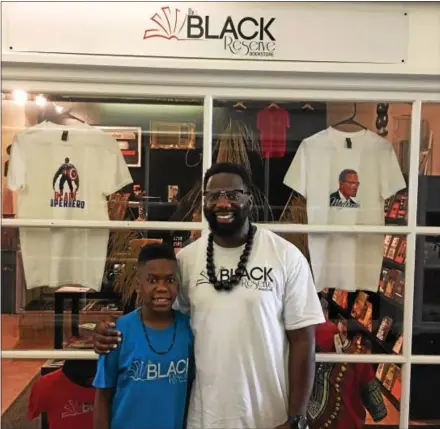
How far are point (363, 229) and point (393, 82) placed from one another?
0.64 metres

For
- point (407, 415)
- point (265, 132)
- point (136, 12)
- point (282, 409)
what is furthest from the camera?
point (265, 132)

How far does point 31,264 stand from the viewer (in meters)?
2.46

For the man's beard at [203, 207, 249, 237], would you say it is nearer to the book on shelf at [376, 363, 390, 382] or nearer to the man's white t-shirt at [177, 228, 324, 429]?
the man's white t-shirt at [177, 228, 324, 429]

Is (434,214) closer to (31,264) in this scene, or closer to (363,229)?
(363,229)

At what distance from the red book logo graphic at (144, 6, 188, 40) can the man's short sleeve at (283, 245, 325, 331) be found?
1031mm

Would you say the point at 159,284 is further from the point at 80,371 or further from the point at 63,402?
the point at 63,402

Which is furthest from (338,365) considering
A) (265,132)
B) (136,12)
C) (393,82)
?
(136,12)

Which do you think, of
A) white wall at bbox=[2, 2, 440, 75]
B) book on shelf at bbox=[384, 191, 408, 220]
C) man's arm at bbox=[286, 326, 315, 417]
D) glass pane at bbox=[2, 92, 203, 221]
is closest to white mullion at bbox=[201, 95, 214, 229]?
glass pane at bbox=[2, 92, 203, 221]

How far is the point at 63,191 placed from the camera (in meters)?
2.44

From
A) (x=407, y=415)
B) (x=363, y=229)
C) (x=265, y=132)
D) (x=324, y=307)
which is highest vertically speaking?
(x=265, y=132)

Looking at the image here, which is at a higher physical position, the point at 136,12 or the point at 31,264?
the point at 136,12

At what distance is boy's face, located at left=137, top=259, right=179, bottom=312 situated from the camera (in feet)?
5.84

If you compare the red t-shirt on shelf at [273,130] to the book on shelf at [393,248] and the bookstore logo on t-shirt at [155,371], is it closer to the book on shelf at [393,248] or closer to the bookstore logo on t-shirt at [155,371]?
the book on shelf at [393,248]

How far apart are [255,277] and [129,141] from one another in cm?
105
